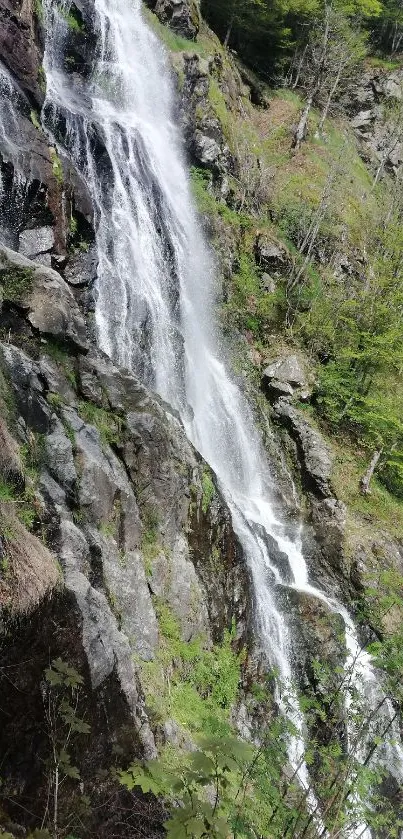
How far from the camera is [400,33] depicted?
35.0 metres

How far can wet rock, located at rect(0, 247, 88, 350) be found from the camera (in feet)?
27.7

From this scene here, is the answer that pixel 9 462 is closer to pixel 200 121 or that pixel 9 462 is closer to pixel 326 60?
pixel 200 121

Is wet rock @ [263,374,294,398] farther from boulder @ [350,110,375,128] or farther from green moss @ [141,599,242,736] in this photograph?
boulder @ [350,110,375,128]

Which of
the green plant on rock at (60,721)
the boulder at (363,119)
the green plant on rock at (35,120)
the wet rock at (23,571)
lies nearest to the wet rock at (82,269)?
the green plant on rock at (35,120)

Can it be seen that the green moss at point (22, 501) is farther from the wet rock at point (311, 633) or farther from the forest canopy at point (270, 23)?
the forest canopy at point (270, 23)

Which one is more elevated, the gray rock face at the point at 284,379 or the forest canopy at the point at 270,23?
the forest canopy at the point at 270,23

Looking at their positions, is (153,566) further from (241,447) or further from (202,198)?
(202,198)

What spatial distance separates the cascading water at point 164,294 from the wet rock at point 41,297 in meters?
3.63

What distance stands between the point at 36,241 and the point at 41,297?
4.15 m

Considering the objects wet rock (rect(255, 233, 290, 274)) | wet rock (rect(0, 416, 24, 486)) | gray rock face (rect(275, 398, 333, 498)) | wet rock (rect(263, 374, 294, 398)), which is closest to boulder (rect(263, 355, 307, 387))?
wet rock (rect(263, 374, 294, 398))

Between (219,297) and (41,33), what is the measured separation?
968cm

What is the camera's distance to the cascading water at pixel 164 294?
12641 millimetres

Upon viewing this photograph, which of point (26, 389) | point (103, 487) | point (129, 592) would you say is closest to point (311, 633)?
point (129, 592)

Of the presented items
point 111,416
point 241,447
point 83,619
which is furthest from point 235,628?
point 241,447
